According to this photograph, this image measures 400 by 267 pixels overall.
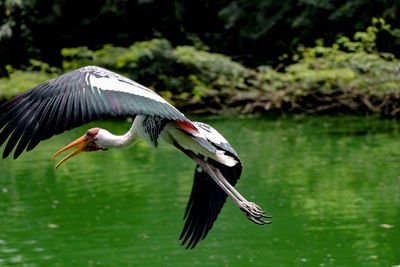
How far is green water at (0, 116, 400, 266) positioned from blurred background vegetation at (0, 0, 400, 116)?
105 inches

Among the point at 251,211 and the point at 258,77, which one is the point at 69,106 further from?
the point at 258,77

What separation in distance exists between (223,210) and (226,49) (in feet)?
41.7

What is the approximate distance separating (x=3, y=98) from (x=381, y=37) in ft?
31.2

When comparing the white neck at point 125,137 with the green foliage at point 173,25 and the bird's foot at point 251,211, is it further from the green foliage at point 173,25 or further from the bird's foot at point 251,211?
the green foliage at point 173,25

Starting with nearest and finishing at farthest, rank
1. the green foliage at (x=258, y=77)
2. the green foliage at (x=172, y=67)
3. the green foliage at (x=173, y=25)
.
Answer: the green foliage at (x=258, y=77) < the green foliage at (x=172, y=67) < the green foliage at (x=173, y=25)

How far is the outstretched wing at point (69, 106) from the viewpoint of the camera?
3.60 m

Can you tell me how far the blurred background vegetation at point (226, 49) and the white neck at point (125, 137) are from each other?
40.5 ft

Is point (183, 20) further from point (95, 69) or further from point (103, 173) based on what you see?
point (95, 69)

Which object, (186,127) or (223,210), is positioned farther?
(223,210)

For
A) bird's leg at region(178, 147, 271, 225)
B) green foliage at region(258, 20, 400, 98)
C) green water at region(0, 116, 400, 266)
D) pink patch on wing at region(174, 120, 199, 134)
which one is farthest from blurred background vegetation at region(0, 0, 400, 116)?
pink patch on wing at region(174, 120, 199, 134)

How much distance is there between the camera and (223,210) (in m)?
9.63

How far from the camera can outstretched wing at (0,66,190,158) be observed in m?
3.60

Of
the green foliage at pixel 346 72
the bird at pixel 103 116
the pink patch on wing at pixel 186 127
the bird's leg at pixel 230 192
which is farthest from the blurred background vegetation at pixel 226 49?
the pink patch on wing at pixel 186 127

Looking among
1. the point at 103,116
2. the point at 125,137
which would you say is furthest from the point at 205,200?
the point at 103,116
